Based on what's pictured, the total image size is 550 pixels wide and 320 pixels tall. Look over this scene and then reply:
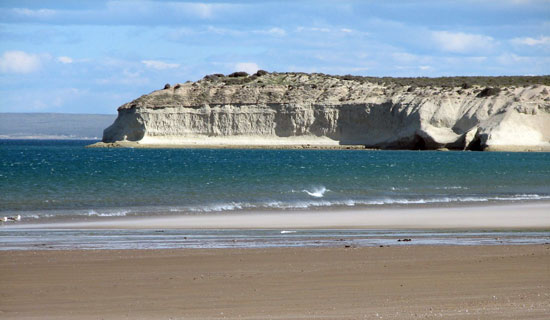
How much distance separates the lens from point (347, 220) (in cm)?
2058

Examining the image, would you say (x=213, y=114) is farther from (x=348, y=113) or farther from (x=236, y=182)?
(x=236, y=182)

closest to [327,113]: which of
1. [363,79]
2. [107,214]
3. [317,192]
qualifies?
[363,79]

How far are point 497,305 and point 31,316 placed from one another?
17.5 ft

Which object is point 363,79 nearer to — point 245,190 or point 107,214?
point 245,190

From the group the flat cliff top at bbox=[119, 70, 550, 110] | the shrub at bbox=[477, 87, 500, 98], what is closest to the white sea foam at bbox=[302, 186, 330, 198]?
the shrub at bbox=[477, 87, 500, 98]

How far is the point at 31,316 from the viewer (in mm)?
8539

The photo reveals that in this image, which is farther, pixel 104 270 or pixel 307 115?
pixel 307 115

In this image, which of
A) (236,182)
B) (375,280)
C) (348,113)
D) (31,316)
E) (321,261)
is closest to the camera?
(31,316)

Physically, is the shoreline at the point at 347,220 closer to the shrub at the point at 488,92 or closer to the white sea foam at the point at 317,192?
the white sea foam at the point at 317,192

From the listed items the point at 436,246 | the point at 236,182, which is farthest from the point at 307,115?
the point at 436,246

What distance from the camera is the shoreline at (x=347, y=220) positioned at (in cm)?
1884

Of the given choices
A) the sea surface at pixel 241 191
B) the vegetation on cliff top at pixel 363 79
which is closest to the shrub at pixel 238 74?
the vegetation on cliff top at pixel 363 79

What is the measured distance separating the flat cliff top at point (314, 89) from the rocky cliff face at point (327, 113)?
143mm

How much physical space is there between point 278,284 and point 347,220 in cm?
1047
